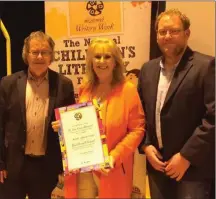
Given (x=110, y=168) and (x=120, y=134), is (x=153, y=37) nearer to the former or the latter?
(x=120, y=134)

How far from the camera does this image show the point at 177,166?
6.63 feet

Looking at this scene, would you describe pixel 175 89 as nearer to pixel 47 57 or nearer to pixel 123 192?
pixel 123 192

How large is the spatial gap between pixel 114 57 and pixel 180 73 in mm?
389

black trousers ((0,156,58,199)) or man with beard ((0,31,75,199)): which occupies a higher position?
man with beard ((0,31,75,199))

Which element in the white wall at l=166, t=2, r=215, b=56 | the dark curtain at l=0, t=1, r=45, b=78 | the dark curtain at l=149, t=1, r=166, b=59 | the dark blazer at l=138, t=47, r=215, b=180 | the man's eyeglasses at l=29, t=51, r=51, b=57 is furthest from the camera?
the dark curtain at l=0, t=1, r=45, b=78

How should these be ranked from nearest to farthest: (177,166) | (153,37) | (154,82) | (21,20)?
(177,166) → (154,82) → (153,37) → (21,20)

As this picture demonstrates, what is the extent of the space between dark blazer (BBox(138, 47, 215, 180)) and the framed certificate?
33 centimetres

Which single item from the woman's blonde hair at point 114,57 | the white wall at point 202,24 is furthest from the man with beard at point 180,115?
the white wall at point 202,24

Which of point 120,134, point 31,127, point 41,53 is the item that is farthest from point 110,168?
point 41,53

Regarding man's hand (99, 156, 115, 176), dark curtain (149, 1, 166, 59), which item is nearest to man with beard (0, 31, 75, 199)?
man's hand (99, 156, 115, 176)

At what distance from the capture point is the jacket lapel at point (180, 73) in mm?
2020

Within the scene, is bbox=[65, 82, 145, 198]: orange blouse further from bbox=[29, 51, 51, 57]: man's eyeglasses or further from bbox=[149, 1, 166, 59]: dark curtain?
bbox=[149, 1, 166, 59]: dark curtain

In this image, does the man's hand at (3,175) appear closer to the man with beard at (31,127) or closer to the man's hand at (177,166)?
the man with beard at (31,127)

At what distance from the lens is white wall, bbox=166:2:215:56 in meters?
2.45
